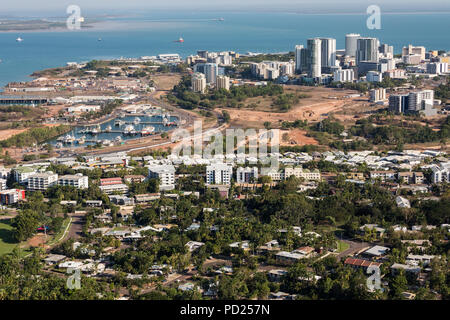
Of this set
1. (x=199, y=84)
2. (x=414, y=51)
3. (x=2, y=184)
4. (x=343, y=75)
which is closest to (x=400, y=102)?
(x=343, y=75)

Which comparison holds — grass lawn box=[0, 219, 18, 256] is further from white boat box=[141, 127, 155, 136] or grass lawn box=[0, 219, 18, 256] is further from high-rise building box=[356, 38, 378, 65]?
high-rise building box=[356, 38, 378, 65]

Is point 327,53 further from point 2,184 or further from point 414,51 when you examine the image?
point 2,184

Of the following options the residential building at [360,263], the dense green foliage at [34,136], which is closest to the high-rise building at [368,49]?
the dense green foliage at [34,136]

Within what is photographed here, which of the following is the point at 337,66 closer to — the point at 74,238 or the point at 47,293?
the point at 74,238

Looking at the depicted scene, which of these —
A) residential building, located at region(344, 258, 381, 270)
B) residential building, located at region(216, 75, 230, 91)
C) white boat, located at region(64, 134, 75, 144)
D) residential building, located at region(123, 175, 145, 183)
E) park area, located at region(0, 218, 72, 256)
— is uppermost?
residential building, located at region(216, 75, 230, 91)

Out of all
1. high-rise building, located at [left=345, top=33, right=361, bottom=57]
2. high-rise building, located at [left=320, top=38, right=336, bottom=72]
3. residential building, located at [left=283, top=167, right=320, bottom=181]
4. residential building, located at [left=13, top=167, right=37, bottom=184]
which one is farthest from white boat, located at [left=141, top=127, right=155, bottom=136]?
high-rise building, located at [left=345, top=33, right=361, bottom=57]

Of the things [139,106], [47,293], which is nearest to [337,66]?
[139,106]

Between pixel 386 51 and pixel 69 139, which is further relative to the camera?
pixel 386 51
